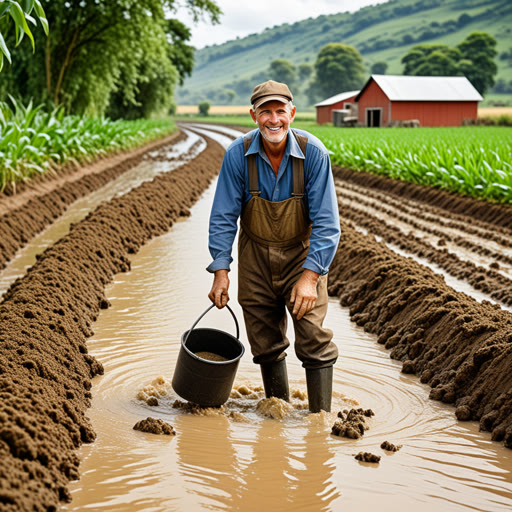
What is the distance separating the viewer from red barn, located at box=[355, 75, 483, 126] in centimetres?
4872

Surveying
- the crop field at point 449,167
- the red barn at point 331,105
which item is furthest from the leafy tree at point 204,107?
the crop field at point 449,167

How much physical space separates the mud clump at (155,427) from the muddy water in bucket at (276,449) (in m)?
0.03

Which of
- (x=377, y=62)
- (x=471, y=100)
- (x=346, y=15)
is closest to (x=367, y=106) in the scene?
(x=471, y=100)

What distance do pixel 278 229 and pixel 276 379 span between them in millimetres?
883

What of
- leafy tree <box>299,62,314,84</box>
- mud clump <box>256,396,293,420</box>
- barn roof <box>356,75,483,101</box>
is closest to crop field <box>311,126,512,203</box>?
mud clump <box>256,396,293,420</box>

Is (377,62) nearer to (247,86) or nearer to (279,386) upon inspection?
(247,86)

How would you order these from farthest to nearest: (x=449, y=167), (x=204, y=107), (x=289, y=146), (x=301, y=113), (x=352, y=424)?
(x=301, y=113)
(x=204, y=107)
(x=449, y=167)
(x=352, y=424)
(x=289, y=146)

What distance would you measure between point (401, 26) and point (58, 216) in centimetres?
15897

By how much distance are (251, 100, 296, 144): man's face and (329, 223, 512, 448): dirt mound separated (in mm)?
1795

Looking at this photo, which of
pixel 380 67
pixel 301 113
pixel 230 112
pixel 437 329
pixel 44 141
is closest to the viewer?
pixel 437 329

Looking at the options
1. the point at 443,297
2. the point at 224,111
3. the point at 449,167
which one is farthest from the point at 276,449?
the point at 224,111

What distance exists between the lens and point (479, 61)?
7888cm

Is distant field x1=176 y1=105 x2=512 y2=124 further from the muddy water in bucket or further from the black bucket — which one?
the black bucket

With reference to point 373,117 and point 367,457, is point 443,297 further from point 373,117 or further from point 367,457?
point 373,117
